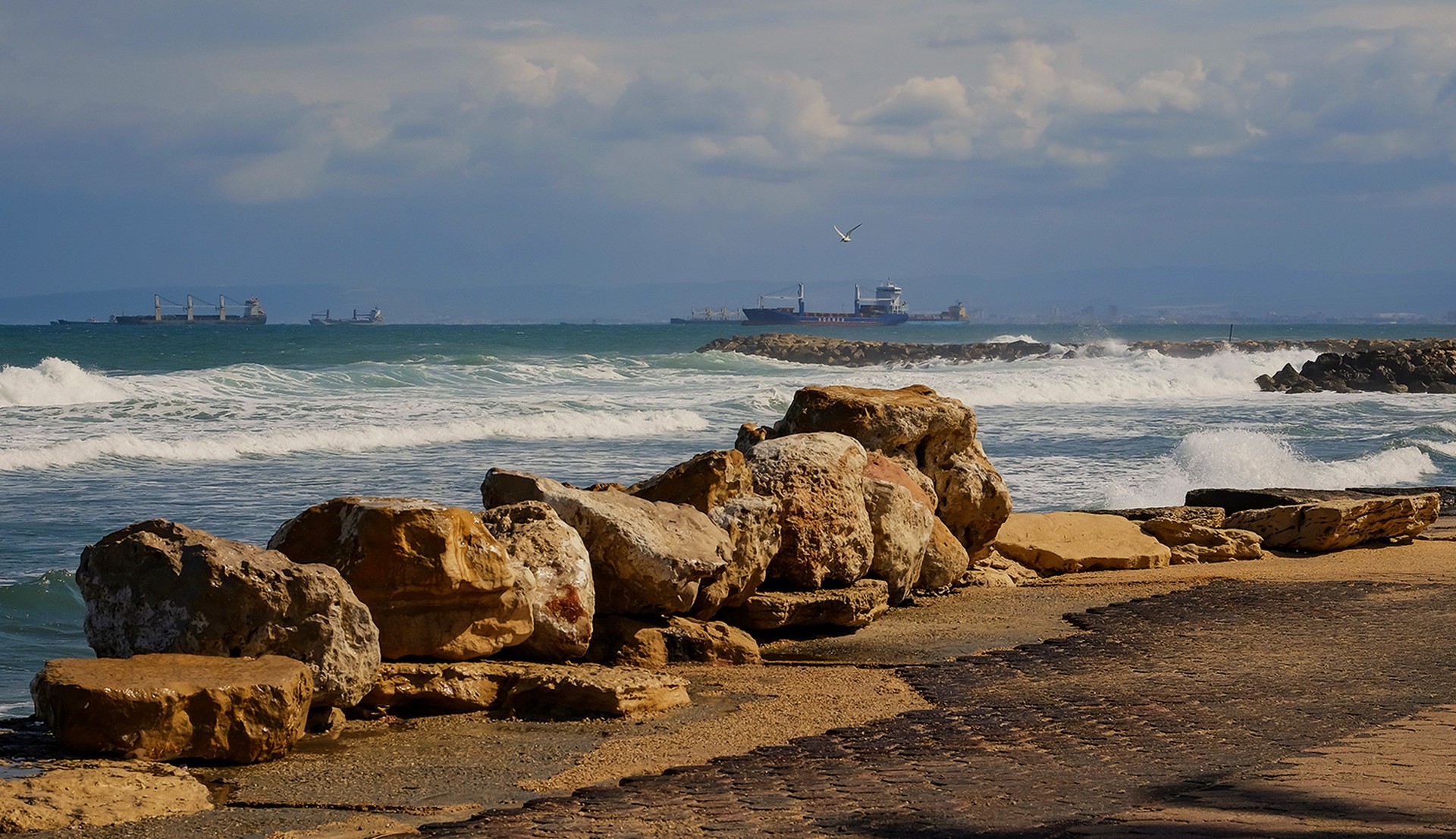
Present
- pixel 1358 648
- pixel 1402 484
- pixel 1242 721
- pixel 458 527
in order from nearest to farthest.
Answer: pixel 1242 721, pixel 458 527, pixel 1358 648, pixel 1402 484

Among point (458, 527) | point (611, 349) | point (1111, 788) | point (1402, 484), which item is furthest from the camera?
point (611, 349)

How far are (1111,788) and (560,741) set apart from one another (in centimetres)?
206

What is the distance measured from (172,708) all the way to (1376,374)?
37679 mm

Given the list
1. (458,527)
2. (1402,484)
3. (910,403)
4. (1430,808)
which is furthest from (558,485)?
(1402,484)

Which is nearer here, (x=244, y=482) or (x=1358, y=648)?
(x=1358, y=648)

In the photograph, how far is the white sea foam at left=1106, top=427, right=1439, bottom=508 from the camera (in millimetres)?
16422

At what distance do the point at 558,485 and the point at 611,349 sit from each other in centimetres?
6379

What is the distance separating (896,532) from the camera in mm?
8570

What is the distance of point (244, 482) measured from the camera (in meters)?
15.3

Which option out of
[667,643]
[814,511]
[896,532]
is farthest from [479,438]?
[667,643]

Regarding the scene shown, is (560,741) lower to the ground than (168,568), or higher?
lower

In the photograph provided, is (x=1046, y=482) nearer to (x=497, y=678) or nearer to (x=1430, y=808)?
(x=497, y=678)

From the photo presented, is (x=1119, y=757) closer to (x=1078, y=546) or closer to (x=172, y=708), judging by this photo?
(x=172, y=708)

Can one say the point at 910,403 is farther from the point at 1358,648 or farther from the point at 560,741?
the point at 560,741
